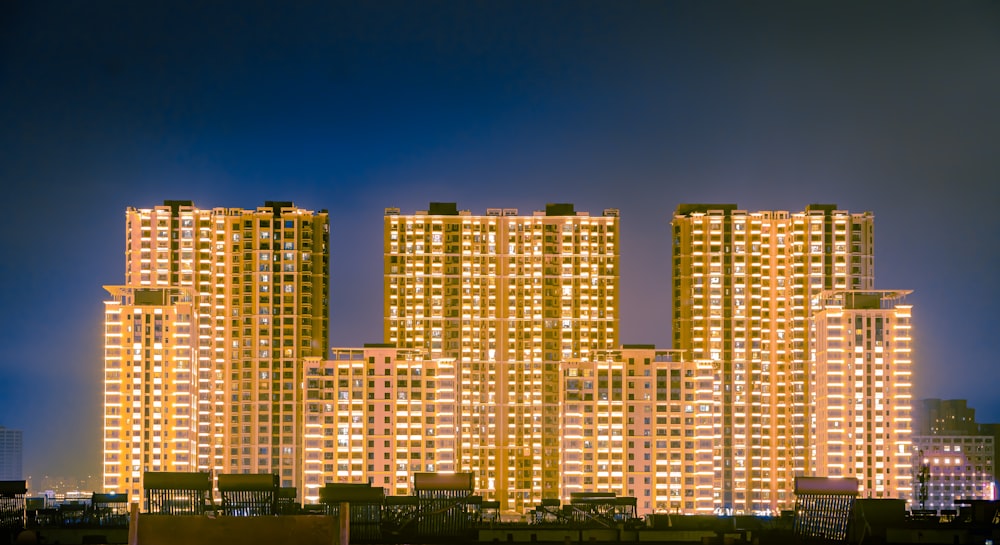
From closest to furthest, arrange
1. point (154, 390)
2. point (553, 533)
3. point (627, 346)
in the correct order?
point (553, 533) < point (154, 390) < point (627, 346)

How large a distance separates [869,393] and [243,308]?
3825 cm

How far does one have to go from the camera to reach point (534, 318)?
300ft

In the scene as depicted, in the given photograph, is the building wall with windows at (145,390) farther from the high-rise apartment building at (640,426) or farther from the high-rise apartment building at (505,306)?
the high-rise apartment building at (640,426)

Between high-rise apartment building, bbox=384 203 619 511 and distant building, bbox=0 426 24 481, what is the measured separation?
24.5 m

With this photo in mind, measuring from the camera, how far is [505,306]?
301ft

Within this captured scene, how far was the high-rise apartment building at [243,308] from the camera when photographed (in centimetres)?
8469

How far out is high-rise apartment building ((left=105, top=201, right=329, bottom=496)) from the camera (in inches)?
3334

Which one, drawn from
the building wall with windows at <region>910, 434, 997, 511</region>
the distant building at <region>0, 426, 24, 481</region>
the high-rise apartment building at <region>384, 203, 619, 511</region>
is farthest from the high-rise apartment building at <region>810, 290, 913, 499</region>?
the distant building at <region>0, 426, 24, 481</region>

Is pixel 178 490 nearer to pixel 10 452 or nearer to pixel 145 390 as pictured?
pixel 145 390

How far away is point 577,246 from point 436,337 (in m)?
11.0

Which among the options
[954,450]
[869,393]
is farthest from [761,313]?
[954,450]

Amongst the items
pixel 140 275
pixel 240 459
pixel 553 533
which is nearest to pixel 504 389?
pixel 240 459

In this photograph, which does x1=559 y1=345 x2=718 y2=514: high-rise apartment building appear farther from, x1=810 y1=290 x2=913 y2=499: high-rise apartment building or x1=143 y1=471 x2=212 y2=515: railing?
x1=143 y1=471 x2=212 y2=515: railing

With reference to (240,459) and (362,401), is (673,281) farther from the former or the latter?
(240,459)
